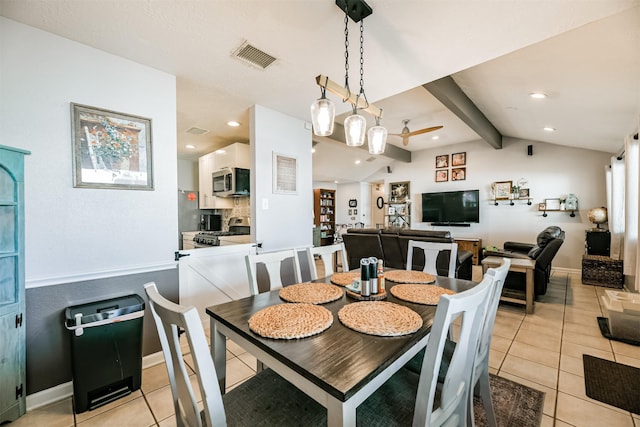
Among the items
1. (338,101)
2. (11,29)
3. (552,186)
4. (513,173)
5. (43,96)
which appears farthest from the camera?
(513,173)

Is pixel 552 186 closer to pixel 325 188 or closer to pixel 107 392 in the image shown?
pixel 325 188

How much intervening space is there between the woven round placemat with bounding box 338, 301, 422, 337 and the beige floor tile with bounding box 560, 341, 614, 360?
6.92 feet

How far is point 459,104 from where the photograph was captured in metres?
Result: 3.56

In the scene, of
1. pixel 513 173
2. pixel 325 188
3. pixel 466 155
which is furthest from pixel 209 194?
pixel 513 173

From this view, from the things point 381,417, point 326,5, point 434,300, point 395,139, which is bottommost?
point 381,417

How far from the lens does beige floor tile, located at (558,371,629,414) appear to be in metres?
1.72

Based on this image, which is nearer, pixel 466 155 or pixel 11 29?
pixel 11 29

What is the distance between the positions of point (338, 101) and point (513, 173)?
527 centimetres

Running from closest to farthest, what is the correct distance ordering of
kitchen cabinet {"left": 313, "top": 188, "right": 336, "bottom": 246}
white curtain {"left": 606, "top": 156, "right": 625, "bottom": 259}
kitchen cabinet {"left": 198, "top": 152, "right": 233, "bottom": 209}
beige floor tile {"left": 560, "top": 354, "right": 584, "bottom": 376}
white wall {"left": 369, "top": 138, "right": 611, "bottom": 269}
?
beige floor tile {"left": 560, "top": 354, "right": 584, "bottom": 376} < white curtain {"left": 606, "top": 156, "right": 625, "bottom": 259} < kitchen cabinet {"left": 198, "top": 152, "right": 233, "bottom": 209} < white wall {"left": 369, "top": 138, "right": 611, "bottom": 269} < kitchen cabinet {"left": 313, "top": 188, "right": 336, "bottom": 246}

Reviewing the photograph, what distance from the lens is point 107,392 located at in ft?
5.74

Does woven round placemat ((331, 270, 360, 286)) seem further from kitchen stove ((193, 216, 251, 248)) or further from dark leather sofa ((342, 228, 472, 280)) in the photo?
kitchen stove ((193, 216, 251, 248))

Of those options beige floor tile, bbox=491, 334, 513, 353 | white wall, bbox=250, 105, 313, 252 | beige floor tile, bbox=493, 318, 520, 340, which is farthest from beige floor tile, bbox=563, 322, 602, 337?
white wall, bbox=250, 105, 313, 252

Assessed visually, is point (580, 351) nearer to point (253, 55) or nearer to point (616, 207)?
point (616, 207)

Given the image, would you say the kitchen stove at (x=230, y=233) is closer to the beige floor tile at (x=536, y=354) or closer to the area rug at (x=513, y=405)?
the area rug at (x=513, y=405)
